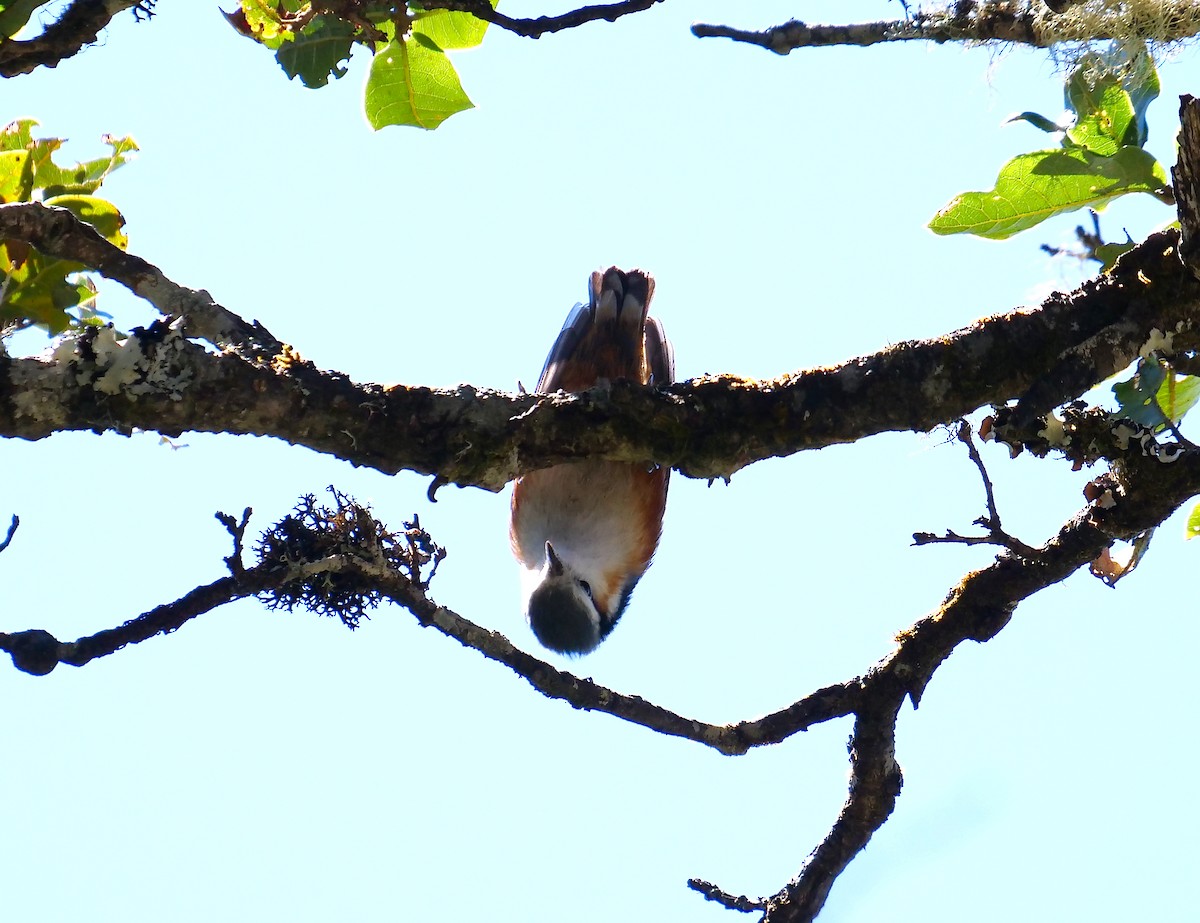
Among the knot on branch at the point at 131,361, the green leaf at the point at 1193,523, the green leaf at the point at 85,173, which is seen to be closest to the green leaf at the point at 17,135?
the green leaf at the point at 85,173

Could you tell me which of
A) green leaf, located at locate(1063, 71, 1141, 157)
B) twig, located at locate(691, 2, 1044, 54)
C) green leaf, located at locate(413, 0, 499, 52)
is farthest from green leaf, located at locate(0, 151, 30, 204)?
green leaf, located at locate(1063, 71, 1141, 157)

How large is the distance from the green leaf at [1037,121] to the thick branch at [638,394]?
1.77 ft

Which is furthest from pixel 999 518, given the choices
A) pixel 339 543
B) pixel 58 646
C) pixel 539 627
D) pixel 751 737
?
pixel 539 627

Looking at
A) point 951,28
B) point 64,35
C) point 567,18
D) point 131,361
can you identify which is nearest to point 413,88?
point 567,18

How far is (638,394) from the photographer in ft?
10.7

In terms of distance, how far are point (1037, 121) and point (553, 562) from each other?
306cm

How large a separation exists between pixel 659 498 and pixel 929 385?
2728 millimetres

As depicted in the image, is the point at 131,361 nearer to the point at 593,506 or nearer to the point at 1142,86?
the point at 1142,86

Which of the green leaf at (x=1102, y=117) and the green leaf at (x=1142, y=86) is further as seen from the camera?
the green leaf at (x=1102, y=117)

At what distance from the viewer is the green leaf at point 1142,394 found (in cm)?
313

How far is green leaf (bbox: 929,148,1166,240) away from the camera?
3.25 metres

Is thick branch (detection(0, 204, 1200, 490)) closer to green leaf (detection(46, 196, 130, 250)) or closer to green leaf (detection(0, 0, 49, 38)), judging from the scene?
green leaf (detection(46, 196, 130, 250))

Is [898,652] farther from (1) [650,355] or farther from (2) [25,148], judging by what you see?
(2) [25,148]

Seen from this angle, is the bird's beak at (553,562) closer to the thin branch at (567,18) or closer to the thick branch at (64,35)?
the thin branch at (567,18)
